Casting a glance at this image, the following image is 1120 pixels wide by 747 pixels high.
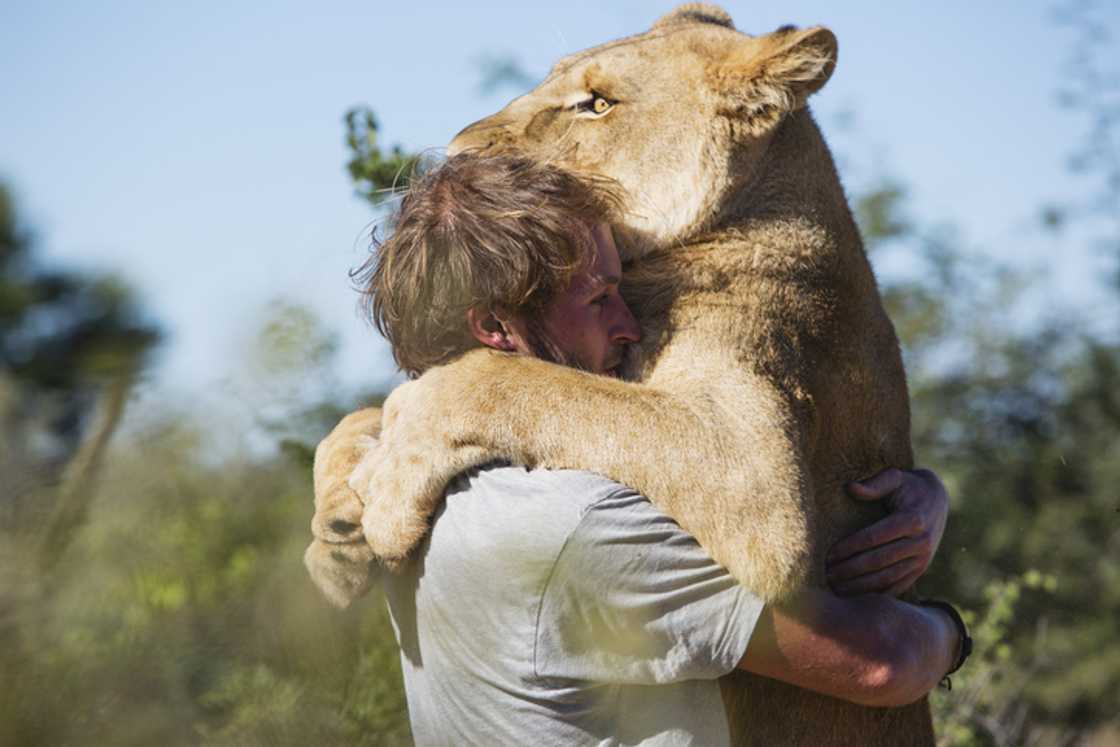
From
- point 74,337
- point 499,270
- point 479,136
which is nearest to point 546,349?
point 499,270

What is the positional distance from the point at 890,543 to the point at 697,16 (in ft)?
6.85

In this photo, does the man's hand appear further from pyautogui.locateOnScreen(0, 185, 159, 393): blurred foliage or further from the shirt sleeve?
pyautogui.locateOnScreen(0, 185, 159, 393): blurred foliage

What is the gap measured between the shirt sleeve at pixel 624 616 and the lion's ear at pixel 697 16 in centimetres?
228

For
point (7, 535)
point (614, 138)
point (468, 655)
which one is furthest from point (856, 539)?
point (7, 535)

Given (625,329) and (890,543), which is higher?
(625,329)

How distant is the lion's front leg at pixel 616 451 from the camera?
2.57 meters

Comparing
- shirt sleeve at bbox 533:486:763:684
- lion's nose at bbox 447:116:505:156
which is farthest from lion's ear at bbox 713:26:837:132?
shirt sleeve at bbox 533:486:763:684

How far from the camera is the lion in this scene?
8.62 feet

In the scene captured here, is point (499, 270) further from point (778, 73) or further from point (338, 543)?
point (778, 73)

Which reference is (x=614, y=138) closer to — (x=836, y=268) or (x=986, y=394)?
(x=836, y=268)

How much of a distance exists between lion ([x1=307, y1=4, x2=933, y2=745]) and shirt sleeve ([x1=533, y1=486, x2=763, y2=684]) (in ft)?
0.45

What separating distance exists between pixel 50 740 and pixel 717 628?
1378 mm

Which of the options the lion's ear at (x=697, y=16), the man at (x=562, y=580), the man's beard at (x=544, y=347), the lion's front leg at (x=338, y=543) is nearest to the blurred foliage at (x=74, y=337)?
the man at (x=562, y=580)

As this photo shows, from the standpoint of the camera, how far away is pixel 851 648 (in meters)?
2.53
